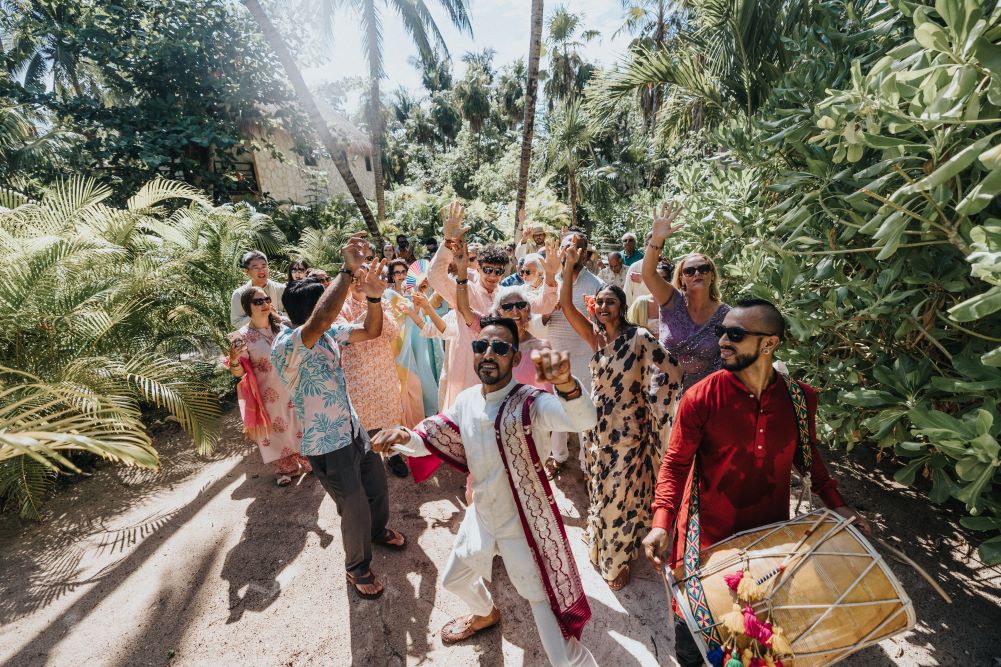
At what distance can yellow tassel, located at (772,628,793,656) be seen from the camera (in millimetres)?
1439

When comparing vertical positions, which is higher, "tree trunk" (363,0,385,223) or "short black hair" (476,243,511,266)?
"tree trunk" (363,0,385,223)

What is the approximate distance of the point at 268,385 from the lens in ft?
13.4

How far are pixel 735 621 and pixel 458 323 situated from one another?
272 cm

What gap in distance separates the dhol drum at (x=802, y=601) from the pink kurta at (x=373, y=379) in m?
2.47

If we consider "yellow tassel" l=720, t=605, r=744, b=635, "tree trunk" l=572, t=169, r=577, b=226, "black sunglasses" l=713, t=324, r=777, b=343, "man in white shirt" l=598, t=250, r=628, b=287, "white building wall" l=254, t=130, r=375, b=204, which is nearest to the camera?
"yellow tassel" l=720, t=605, r=744, b=635

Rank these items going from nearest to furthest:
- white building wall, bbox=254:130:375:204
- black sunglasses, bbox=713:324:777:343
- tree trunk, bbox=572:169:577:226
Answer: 1. black sunglasses, bbox=713:324:777:343
2. tree trunk, bbox=572:169:577:226
3. white building wall, bbox=254:130:375:204

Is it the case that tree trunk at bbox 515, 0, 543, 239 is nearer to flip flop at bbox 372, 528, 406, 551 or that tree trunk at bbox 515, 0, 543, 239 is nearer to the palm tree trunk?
flip flop at bbox 372, 528, 406, 551

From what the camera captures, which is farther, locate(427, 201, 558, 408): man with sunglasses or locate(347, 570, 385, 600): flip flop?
locate(427, 201, 558, 408): man with sunglasses

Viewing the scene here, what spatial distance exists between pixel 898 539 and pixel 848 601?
92.2 inches

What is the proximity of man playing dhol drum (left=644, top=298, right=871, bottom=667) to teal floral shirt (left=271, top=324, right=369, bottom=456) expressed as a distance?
1.83 meters

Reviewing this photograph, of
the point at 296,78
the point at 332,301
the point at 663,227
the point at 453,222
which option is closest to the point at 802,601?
the point at 663,227

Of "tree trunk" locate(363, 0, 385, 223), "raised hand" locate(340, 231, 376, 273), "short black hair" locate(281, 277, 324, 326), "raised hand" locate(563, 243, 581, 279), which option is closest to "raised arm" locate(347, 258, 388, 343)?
"raised hand" locate(340, 231, 376, 273)

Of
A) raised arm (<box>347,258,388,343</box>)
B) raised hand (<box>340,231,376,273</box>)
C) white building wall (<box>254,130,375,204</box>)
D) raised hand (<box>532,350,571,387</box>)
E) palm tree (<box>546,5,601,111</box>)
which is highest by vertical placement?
palm tree (<box>546,5,601,111</box>)

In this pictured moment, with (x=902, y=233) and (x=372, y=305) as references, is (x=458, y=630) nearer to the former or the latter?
(x=372, y=305)
